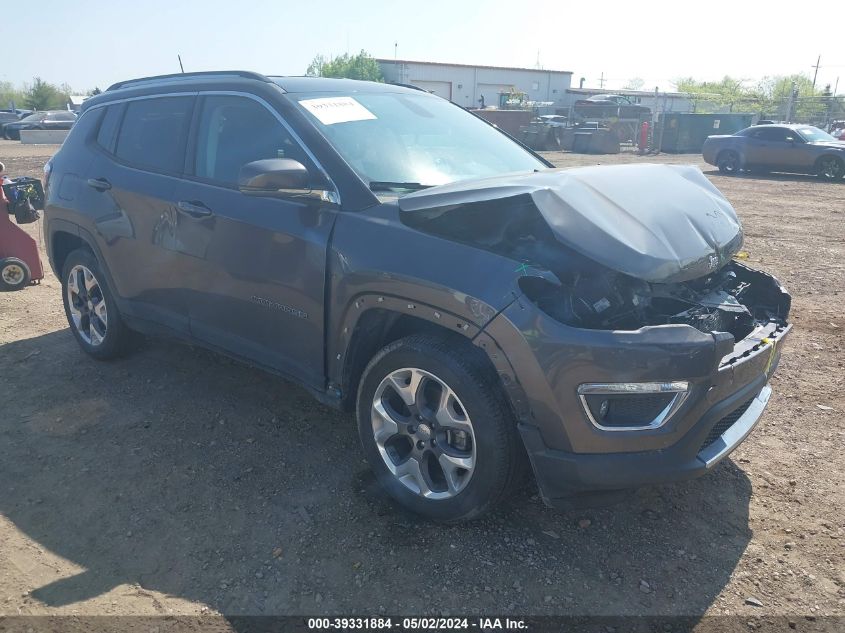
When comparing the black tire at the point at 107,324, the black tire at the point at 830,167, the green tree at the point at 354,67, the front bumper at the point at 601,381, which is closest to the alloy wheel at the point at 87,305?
the black tire at the point at 107,324

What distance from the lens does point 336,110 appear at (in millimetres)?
3607

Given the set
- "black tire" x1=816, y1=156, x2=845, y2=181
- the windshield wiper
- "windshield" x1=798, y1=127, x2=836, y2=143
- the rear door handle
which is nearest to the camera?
the windshield wiper

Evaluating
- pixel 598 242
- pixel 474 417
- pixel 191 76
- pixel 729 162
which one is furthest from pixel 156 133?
pixel 729 162

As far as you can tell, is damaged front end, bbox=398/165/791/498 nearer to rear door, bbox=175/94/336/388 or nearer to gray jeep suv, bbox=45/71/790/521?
gray jeep suv, bbox=45/71/790/521

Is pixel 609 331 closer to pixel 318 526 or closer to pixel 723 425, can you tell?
pixel 723 425

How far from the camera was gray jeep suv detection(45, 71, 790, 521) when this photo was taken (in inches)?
100

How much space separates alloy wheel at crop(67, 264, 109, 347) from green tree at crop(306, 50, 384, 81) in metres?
47.2

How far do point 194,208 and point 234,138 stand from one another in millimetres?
455

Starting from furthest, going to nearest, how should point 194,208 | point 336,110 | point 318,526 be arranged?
point 194,208, point 336,110, point 318,526

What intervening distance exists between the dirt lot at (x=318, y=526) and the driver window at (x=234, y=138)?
4.91ft

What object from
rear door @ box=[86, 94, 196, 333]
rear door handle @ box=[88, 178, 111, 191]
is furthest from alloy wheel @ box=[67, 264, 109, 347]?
rear door handle @ box=[88, 178, 111, 191]

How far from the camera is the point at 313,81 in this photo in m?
3.96

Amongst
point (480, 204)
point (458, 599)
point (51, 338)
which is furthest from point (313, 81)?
point (51, 338)

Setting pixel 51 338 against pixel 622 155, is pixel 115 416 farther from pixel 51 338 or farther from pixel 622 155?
pixel 622 155
